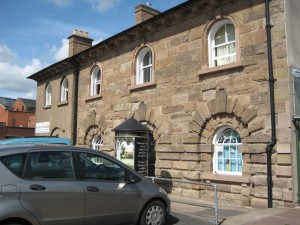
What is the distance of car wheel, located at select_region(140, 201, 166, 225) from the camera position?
7059 millimetres

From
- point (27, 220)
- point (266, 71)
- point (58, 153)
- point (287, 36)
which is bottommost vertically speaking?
point (27, 220)

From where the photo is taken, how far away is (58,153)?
633 centimetres

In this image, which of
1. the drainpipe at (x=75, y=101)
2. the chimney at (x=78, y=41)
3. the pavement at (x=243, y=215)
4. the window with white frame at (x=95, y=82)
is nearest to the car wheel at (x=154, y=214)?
the pavement at (x=243, y=215)

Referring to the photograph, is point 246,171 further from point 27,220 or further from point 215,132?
point 27,220

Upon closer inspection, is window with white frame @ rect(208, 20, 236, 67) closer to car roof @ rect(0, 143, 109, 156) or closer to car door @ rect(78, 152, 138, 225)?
car door @ rect(78, 152, 138, 225)

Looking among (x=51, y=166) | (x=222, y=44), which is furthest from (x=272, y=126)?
(x=51, y=166)

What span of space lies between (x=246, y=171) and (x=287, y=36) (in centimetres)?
397

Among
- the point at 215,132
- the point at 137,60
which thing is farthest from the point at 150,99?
the point at 215,132

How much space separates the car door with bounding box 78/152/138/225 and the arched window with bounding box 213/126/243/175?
512 centimetres

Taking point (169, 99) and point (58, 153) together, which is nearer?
point (58, 153)

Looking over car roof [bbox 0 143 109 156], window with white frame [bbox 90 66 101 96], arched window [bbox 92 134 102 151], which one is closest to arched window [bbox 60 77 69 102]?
window with white frame [bbox 90 66 101 96]

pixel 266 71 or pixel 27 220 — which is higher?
pixel 266 71

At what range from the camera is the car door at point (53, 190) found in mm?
5684

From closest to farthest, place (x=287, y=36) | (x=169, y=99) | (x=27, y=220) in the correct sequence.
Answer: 1. (x=27, y=220)
2. (x=287, y=36)
3. (x=169, y=99)
